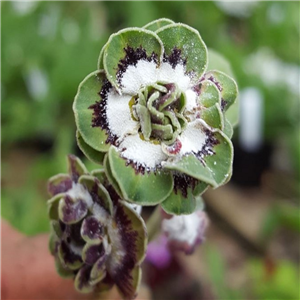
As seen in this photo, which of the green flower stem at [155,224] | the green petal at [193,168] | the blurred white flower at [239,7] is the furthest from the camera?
the blurred white flower at [239,7]

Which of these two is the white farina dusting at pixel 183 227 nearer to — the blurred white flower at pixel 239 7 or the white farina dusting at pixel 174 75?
the white farina dusting at pixel 174 75

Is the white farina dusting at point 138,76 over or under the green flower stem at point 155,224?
over

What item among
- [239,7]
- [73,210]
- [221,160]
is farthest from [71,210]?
[239,7]

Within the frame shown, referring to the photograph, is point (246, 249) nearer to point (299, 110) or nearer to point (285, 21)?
point (299, 110)

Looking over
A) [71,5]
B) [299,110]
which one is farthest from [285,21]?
[71,5]

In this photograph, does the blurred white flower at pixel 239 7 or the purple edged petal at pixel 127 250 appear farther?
the blurred white flower at pixel 239 7

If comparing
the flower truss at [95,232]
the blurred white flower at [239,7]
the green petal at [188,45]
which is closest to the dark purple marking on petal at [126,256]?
the flower truss at [95,232]

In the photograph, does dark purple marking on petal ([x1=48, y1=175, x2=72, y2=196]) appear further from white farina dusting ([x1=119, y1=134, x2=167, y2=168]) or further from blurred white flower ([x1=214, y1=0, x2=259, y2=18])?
blurred white flower ([x1=214, y1=0, x2=259, y2=18])
